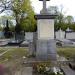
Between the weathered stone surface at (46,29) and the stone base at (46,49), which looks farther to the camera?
the weathered stone surface at (46,29)

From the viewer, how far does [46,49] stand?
40.2 ft

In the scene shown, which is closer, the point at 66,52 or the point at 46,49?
the point at 46,49

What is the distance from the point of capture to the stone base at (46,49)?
1224cm

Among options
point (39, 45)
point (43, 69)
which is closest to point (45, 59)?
point (39, 45)

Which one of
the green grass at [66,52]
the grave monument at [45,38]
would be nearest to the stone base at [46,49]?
the grave monument at [45,38]

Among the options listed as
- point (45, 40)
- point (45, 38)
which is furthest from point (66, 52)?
point (45, 40)

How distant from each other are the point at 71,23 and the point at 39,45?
7242 centimetres

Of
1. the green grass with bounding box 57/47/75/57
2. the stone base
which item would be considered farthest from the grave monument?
the green grass with bounding box 57/47/75/57

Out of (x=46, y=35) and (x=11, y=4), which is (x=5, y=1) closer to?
(x=11, y=4)

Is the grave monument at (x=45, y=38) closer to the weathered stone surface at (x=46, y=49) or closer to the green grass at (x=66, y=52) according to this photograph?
the weathered stone surface at (x=46, y=49)

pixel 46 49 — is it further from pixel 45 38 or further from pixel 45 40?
pixel 45 38

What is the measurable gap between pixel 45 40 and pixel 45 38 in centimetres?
26

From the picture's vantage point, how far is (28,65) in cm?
1085

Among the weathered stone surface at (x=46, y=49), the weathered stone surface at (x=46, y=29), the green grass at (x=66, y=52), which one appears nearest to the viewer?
the weathered stone surface at (x=46, y=49)
